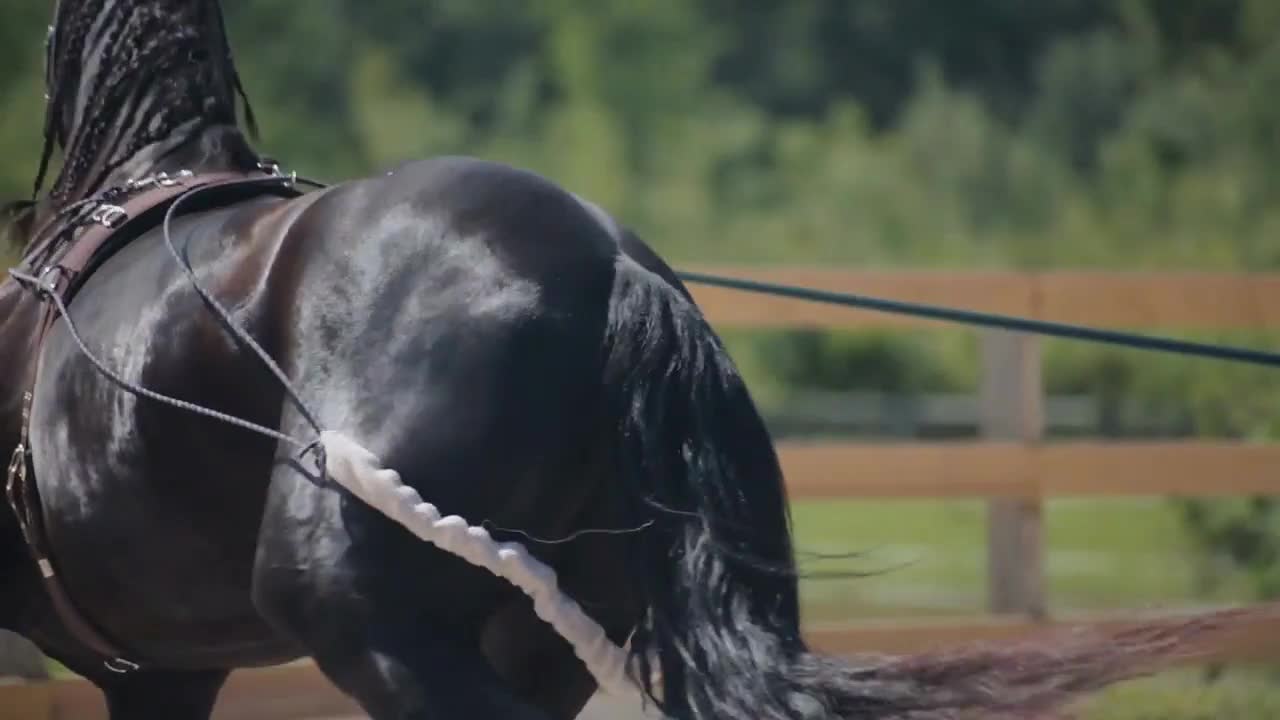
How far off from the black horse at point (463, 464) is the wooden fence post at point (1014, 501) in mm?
3385

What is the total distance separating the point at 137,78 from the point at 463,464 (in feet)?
4.39

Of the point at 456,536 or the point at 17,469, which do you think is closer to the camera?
the point at 456,536

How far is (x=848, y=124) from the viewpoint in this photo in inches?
977

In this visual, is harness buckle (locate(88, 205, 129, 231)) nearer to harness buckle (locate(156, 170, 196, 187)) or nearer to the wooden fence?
harness buckle (locate(156, 170, 196, 187))

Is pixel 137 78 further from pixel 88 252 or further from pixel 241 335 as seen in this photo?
pixel 241 335

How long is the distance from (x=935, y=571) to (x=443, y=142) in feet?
47.6

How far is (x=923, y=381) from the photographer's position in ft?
62.8

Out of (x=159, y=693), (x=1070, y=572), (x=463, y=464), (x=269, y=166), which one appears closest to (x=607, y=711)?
(x=159, y=693)

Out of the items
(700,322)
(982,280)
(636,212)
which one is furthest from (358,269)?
(636,212)

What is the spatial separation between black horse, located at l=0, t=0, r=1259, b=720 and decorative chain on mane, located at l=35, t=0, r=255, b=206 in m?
0.56

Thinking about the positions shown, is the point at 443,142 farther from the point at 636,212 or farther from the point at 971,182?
the point at 971,182

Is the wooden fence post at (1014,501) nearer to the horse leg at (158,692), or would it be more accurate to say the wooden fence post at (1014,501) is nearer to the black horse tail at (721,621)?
the horse leg at (158,692)

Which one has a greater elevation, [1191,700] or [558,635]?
[558,635]

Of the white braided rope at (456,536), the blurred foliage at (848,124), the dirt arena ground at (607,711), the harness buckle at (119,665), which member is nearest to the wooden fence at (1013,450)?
the dirt arena ground at (607,711)
